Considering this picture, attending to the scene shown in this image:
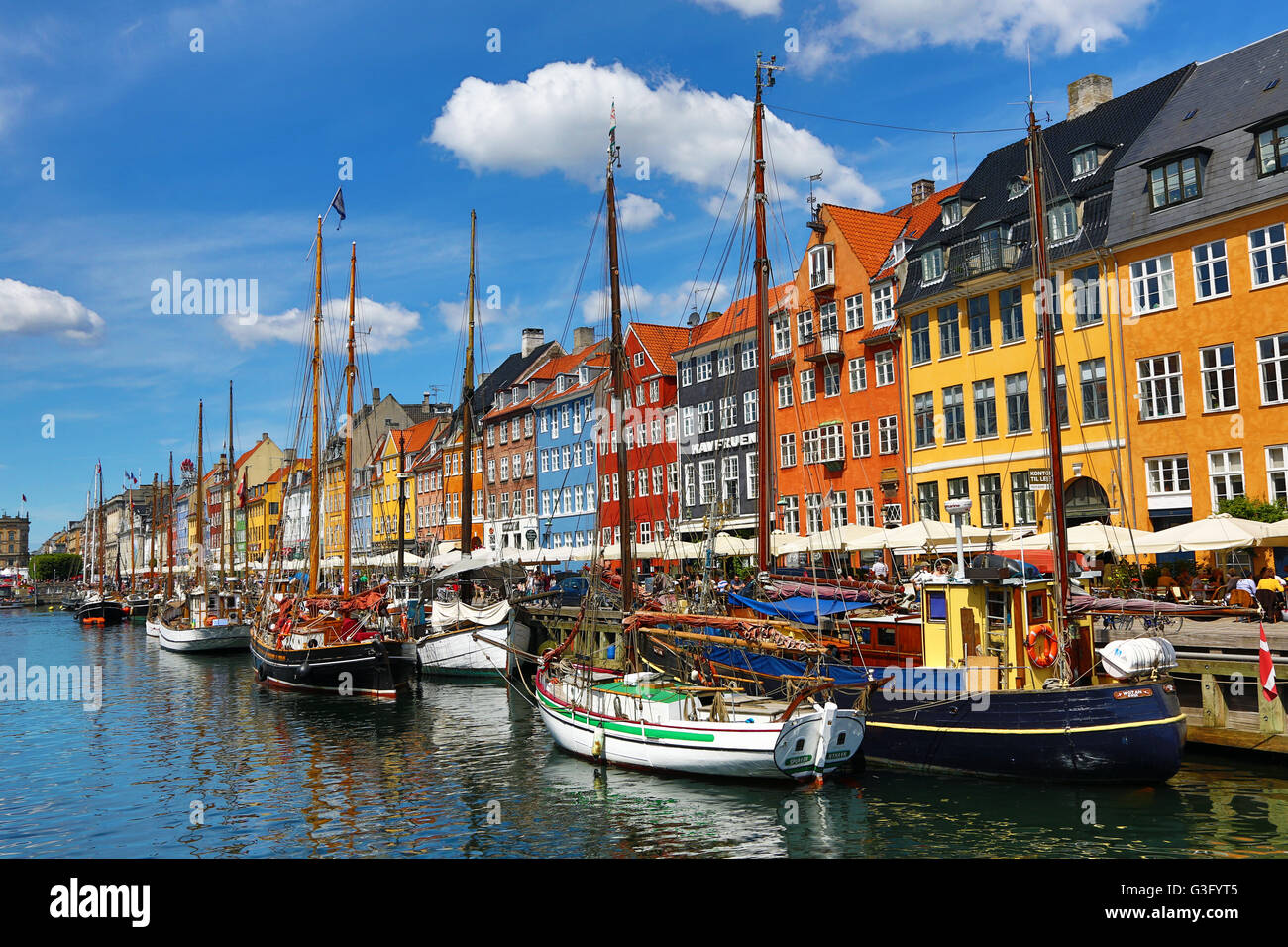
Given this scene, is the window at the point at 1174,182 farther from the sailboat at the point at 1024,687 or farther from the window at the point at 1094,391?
the sailboat at the point at 1024,687

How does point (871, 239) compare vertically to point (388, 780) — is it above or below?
above

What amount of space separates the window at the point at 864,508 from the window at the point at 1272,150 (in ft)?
72.7

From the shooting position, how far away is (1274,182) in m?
33.8

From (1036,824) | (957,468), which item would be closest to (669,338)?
(957,468)

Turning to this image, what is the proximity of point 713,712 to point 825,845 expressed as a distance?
486 cm

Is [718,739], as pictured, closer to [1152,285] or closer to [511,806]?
[511,806]

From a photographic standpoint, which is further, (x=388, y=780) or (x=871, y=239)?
(x=871, y=239)

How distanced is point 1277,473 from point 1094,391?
7.76 meters

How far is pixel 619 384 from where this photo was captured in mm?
27297

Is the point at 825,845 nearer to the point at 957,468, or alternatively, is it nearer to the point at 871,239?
the point at 957,468

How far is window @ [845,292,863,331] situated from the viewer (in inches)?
2044

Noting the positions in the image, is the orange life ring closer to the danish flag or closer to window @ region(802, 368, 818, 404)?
the danish flag

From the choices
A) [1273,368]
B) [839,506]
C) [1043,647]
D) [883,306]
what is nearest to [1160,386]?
[1273,368]

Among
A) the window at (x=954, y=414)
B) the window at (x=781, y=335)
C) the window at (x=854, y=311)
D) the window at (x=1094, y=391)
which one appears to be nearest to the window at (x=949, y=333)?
the window at (x=954, y=414)
